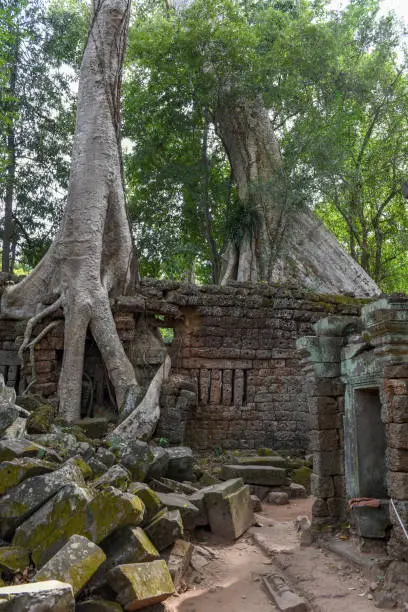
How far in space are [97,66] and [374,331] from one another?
8290 mm

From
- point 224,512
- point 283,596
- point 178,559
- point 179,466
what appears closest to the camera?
point 283,596

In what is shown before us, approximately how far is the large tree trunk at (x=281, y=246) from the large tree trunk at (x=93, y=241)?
11.1 ft

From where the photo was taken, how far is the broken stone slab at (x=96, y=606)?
9.66 ft

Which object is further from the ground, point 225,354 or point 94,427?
point 225,354

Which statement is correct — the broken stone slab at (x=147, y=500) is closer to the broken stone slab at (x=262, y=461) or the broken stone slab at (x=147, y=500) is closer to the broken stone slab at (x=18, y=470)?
the broken stone slab at (x=18, y=470)

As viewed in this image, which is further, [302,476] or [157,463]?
[302,476]

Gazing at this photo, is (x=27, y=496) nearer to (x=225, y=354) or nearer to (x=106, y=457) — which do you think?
(x=106, y=457)

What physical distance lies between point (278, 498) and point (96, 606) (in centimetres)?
380

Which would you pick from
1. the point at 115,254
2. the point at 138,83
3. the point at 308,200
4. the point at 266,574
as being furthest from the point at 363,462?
the point at 138,83

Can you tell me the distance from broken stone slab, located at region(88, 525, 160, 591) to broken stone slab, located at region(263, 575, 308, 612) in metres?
0.89

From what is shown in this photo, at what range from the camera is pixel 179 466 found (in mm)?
5777

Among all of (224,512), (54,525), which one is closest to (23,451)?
(54,525)

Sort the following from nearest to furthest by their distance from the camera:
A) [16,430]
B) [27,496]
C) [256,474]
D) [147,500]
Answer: [27,496], [147,500], [16,430], [256,474]

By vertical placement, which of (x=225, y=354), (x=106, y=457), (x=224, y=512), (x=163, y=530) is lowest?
(x=224, y=512)
